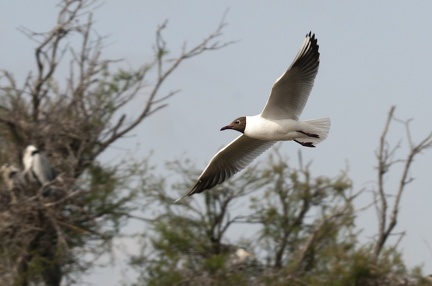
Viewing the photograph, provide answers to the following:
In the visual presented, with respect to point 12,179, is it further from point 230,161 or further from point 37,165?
point 230,161

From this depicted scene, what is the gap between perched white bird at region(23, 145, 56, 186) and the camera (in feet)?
40.1

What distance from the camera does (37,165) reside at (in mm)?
12172

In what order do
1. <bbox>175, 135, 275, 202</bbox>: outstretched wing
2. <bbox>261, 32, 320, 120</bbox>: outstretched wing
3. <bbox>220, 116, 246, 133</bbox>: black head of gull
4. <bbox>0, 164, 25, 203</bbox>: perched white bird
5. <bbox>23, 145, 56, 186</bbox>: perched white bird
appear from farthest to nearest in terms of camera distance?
<bbox>23, 145, 56, 186</bbox>: perched white bird, <bbox>0, 164, 25, 203</bbox>: perched white bird, <bbox>175, 135, 275, 202</bbox>: outstretched wing, <bbox>220, 116, 246, 133</bbox>: black head of gull, <bbox>261, 32, 320, 120</bbox>: outstretched wing

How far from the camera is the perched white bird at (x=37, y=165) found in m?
12.2

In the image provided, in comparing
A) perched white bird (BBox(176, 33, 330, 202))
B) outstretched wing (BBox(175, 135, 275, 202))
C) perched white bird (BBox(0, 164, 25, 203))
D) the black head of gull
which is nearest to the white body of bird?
perched white bird (BBox(176, 33, 330, 202))

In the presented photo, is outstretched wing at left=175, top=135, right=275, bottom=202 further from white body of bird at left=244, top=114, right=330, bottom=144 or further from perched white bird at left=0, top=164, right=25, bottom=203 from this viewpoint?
perched white bird at left=0, top=164, right=25, bottom=203

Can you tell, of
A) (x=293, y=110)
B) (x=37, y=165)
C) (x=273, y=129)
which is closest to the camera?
(x=273, y=129)

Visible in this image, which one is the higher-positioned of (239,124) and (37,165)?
(37,165)

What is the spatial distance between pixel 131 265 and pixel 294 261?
185 centimetres

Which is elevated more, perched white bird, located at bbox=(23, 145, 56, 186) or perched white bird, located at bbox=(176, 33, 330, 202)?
perched white bird, located at bbox=(23, 145, 56, 186)

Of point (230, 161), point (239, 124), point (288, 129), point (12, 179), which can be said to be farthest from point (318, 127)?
point (12, 179)

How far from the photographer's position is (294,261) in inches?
490

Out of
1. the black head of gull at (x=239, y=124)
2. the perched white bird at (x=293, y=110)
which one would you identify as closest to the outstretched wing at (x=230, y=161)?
the black head of gull at (x=239, y=124)

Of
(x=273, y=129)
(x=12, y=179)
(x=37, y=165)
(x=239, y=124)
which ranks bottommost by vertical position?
(x=273, y=129)
